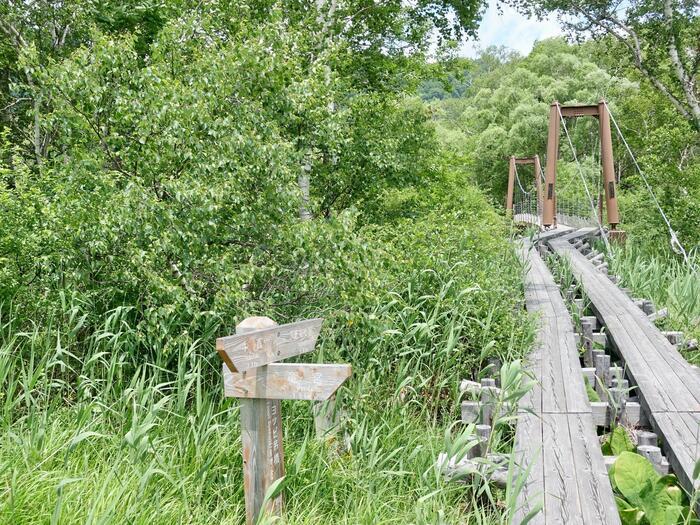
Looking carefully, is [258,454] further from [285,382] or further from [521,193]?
[521,193]

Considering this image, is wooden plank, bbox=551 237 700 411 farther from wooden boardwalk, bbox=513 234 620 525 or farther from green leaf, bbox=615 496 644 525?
green leaf, bbox=615 496 644 525

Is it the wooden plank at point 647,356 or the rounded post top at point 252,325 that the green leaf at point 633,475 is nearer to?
the wooden plank at point 647,356

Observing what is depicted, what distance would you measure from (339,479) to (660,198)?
35.3 ft

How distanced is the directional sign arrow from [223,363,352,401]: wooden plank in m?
0.05

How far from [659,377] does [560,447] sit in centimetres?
115

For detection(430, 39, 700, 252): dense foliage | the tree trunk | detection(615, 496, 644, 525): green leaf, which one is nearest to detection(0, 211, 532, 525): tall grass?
detection(615, 496, 644, 525): green leaf

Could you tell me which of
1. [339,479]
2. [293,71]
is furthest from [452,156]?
[339,479]

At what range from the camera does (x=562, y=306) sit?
461 centimetres

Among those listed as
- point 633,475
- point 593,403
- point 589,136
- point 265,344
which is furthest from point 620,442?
point 589,136

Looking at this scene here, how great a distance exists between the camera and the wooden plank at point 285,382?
1.98 m

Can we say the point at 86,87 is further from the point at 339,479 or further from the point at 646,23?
the point at 646,23

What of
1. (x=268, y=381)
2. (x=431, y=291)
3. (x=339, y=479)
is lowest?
(x=339, y=479)

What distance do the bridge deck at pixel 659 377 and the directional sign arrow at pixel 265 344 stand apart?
1.47 metres

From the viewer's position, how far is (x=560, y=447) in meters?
2.42
